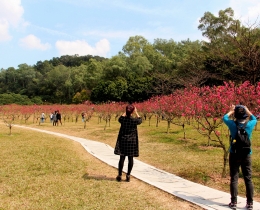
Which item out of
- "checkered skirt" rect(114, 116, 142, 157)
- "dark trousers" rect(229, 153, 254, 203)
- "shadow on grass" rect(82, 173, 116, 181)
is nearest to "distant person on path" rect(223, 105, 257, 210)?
"dark trousers" rect(229, 153, 254, 203)

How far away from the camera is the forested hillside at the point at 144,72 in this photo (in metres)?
21.8

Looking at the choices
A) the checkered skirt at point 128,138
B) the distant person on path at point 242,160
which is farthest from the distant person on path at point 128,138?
the distant person on path at point 242,160

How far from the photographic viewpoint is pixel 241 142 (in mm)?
3828

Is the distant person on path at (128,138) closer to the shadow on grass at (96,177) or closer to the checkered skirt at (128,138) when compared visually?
the checkered skirt at (128,138)

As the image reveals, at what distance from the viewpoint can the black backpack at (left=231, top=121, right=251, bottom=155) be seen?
3.83 metres

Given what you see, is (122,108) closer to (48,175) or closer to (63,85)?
(48,175)

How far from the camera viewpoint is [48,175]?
19.2 ft

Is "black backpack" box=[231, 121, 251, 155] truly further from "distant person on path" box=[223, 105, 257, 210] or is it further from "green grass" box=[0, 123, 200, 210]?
"green grass" box=[0, 123, 200, 210]

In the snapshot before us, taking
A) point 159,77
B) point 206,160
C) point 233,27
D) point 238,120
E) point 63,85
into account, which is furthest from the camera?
point 63,85

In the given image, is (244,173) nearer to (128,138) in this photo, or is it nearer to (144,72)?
(128,138)

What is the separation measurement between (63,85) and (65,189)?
48.0 m

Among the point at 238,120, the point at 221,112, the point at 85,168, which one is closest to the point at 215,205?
the point at 238,120

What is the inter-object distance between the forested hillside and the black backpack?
23.7 ft

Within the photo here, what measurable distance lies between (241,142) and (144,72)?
36098 millimetres
